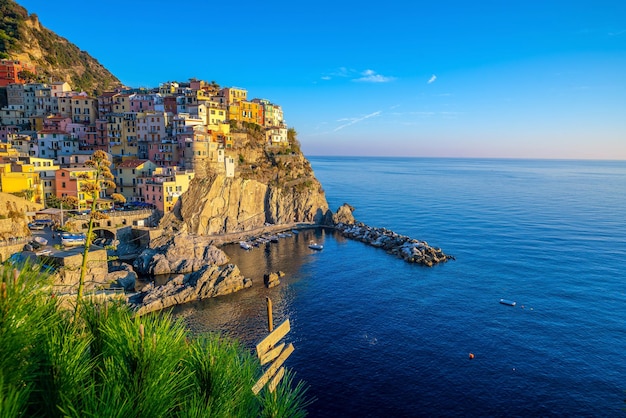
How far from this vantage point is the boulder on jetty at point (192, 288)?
124 ft

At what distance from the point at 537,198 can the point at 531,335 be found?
8451 centimetres

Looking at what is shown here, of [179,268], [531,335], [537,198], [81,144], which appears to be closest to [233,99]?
[81,144]

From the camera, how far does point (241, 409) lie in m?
6.79

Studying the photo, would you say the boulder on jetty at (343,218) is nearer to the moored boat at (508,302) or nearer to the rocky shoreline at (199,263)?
the rocky shoreline at (199,263)

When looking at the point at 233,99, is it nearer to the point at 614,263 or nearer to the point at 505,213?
the point at 505,213

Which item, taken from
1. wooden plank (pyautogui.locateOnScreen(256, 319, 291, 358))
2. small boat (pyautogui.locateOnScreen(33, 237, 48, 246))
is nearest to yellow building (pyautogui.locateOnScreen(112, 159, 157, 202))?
small boat (pyautogui.locateOnScreen(33, 237, 48, 246))

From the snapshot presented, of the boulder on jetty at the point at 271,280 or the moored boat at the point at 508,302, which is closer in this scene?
the moored boat at the point at 508,302

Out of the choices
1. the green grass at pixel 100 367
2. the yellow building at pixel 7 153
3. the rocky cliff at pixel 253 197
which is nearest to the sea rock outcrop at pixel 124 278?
the rocky cliff at pixel 253 197

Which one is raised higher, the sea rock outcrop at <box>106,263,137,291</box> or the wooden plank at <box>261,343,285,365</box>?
the wooden plank at <box>261,343,285,365</box>

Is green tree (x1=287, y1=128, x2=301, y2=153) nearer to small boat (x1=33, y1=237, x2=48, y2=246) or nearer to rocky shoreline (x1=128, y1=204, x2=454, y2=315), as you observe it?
rocky shoreline (x1=128, y1=204, x2=454, y2=315)

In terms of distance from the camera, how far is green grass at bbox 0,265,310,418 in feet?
15.1

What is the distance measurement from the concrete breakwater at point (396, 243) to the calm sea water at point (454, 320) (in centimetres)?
188

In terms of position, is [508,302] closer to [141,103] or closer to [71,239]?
[71,239]

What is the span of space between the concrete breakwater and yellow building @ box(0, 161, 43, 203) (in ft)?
157
